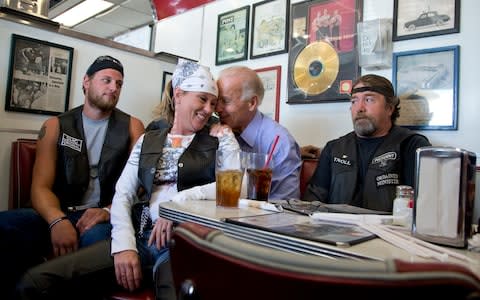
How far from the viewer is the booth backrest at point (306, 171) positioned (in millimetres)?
2166

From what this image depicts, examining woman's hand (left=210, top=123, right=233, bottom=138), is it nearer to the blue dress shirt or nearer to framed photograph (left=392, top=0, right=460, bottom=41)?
the blue dress shirt

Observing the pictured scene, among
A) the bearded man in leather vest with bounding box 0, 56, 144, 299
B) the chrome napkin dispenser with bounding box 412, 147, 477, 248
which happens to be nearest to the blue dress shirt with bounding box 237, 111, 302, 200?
the bearded man in leather vest with bounding box 0, 56, 144, 299

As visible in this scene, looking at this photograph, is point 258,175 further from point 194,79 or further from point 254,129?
point 254,129

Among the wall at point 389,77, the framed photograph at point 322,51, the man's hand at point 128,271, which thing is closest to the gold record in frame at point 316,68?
the framed photograph at point 322,51

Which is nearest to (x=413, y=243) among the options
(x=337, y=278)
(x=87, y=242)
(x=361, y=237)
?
(x=361, y=237)

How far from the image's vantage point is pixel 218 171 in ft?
3.88

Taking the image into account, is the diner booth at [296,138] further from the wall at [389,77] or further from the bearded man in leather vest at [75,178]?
the bearded man in leather vest at [75,178]

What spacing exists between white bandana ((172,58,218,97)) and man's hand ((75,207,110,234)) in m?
0.69

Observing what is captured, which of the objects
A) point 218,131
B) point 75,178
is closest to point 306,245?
point 218,131

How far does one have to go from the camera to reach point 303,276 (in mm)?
416

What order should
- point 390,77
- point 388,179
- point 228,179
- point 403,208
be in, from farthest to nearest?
point 390,77
point 388,179
point 228,179
point 403,208

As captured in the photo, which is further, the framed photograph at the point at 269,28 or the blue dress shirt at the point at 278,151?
the framed photograph at the point at 269,28

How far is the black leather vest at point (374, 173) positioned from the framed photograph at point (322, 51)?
0.46 m

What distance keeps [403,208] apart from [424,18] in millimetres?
1463
